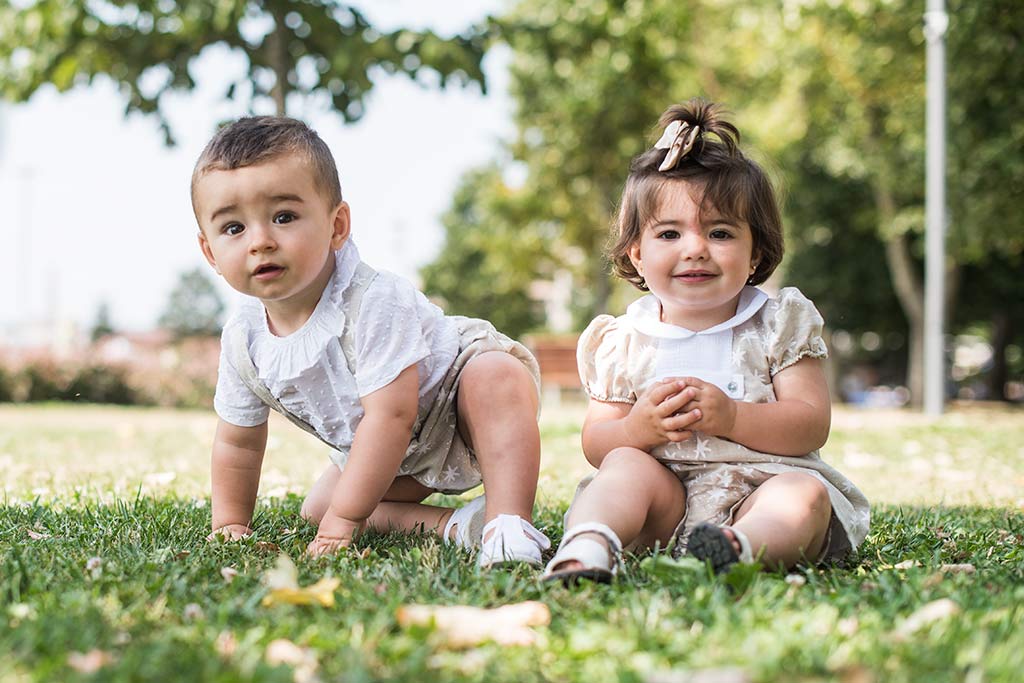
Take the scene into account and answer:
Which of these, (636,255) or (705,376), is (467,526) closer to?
(705,376)

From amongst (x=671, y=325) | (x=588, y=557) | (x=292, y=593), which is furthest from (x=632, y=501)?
(x=292, y=593)

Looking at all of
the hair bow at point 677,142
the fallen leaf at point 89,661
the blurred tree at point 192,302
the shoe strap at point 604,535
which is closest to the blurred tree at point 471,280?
the hair bow at point 677,142

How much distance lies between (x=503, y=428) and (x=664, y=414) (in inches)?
18.4

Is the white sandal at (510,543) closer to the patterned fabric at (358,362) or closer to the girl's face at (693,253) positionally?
the patterned fabric at (358,362)

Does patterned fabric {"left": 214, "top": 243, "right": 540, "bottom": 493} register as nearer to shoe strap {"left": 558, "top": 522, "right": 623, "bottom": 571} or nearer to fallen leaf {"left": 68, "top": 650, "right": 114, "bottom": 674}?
shoe strap {"left": 558, "top": 522, "right": 623, "bottom": 571}

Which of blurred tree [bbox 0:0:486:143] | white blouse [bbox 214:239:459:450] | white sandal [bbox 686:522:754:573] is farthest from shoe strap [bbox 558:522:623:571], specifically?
blurred tree [bbox 0:0:486:143]

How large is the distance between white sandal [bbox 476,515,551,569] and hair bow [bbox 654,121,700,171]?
0.97 m

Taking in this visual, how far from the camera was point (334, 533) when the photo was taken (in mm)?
2607

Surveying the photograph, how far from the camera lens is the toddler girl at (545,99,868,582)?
2.44 meters

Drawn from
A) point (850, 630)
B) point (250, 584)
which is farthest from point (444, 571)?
point (850, 630)

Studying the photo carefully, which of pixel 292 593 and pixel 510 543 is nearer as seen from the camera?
pixel 292 593

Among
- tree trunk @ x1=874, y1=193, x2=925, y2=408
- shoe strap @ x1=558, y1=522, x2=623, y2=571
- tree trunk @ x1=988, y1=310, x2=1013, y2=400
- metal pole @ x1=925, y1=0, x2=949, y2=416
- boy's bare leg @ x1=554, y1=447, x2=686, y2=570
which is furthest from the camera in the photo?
tree trunk @ x1=988, y1=310, x2=1013, y2=400

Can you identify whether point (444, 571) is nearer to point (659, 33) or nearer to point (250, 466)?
point (250, 466)

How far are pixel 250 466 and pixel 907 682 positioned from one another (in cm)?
202
